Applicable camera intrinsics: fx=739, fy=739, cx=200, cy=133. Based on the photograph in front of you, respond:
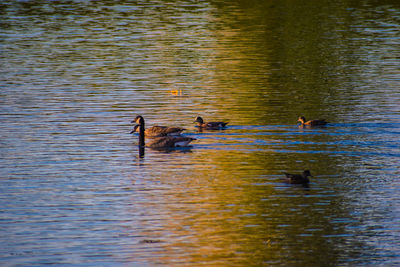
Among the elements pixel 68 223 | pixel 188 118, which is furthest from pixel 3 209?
pixel 188 118

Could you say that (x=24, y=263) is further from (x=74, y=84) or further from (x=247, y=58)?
(x=247, y=58)

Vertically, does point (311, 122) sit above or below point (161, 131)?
above

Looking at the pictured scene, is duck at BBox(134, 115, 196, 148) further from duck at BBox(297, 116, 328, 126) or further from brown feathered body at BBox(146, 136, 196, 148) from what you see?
duck at BBox(297, 116, 328, 126)

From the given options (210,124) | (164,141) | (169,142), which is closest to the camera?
(169,142)

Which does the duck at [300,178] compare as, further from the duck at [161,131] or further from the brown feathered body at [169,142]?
the duck at [161,131]

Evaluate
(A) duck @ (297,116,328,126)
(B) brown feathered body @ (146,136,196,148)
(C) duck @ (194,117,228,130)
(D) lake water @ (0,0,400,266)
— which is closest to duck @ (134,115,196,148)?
(B) brown feathered body @ (146,136,196,148)

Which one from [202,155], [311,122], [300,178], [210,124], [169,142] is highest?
[311,122]

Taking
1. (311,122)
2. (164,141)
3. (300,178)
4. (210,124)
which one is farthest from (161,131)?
(300,178)

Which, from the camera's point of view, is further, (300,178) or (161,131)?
(161,131)

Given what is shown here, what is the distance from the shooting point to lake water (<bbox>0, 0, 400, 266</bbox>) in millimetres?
17875

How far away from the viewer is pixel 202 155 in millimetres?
27422

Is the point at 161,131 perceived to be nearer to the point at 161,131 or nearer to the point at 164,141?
the point at 161,131

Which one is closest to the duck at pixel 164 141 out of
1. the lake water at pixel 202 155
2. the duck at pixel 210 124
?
the lake water at pixel 202 155

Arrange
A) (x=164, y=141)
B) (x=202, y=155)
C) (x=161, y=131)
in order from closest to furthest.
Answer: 1. (x=202, y=155)
2. (x=164, y=141)
3. (x=161, y=131)
